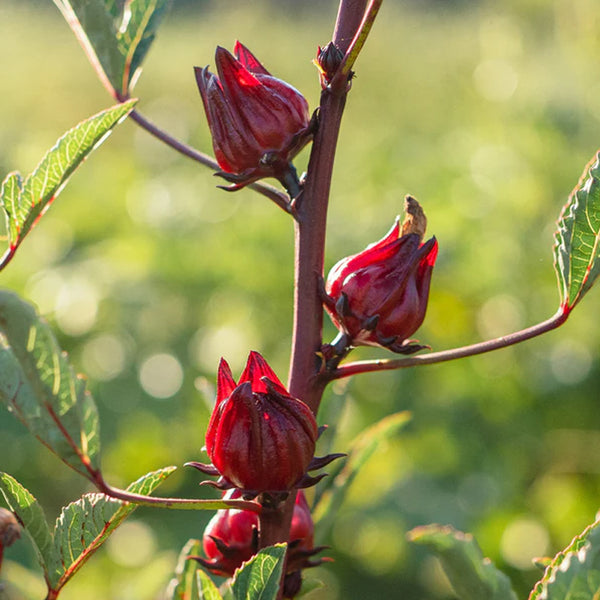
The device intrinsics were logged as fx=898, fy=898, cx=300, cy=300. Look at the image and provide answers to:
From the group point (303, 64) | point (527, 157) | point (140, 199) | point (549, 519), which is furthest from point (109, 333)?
point (303, 64)

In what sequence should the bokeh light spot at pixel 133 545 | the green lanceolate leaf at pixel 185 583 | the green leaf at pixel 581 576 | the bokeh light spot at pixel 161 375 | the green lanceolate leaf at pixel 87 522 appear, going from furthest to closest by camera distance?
the bokeh light spot at pixel 161 375 < the bokeh light spot at pixel 133 545 < the green lanceolate leaf at pixel 185 583 < the green lanceolate leaf at pixel 87 522 < the green leaf at pixel 581 576

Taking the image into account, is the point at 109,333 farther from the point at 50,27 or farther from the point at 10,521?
the point at 50,27

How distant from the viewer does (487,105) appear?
16.5 ft

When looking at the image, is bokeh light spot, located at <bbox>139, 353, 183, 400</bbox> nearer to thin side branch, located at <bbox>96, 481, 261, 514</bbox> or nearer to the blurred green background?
the blurred green background

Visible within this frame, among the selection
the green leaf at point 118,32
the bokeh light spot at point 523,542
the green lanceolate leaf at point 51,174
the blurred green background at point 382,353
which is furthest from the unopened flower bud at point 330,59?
the bokeh light spot at point 523,542

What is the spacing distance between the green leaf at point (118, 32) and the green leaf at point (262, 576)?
1.23 feet

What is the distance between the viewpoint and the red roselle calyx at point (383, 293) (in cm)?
51

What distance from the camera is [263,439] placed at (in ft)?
1.52

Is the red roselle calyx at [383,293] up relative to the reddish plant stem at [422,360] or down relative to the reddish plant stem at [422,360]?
up

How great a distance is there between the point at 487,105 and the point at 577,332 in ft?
9.21

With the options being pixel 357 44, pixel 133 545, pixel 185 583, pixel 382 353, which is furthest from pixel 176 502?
pixel 382 353

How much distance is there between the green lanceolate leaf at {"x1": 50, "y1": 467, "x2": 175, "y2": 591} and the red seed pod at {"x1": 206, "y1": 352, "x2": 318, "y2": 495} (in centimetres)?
3

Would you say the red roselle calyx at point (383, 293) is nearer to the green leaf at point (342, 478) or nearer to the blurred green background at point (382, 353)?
the green leaf at point (342, 478)

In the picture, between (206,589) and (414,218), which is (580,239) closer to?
(414,218)
